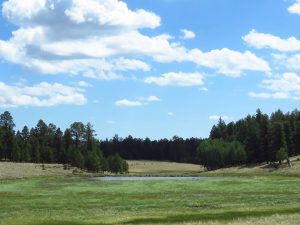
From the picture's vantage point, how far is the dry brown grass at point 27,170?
145500mm

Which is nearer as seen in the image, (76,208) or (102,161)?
(76,208)

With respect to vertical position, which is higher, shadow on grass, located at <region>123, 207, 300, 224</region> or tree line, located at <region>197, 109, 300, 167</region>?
tree line, located at <region>197, 109, 300, 167</region>

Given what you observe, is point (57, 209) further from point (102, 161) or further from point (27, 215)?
point (102, 161)

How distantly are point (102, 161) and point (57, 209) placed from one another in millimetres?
136734

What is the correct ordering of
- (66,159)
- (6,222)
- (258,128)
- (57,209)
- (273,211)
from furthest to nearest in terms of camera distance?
(66,159), (258,128), (57,209), (273,211), (6,222)

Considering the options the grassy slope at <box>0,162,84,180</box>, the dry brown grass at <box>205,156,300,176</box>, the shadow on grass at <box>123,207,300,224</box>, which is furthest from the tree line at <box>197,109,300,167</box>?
the shadow on grass at <box>123,207,300,224</box>

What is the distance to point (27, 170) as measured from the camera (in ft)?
520

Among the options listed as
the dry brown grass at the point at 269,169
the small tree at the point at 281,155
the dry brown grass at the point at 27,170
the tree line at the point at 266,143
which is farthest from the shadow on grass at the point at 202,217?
the tree line at the point at 266,143

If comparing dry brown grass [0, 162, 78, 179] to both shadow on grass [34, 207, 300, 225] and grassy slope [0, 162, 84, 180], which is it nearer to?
grassy slope [0, 162, 84, 180]

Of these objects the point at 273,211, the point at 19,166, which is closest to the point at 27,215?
the point at 273,211

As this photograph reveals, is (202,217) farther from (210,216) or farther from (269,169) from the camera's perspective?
(269,169)

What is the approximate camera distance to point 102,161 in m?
186

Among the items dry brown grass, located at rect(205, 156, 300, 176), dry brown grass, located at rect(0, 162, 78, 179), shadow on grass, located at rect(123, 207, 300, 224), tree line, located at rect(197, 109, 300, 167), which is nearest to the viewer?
shadow on grass, located at rect(123, 207, 300, 224)

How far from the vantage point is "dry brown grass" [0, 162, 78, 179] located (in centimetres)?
14550
